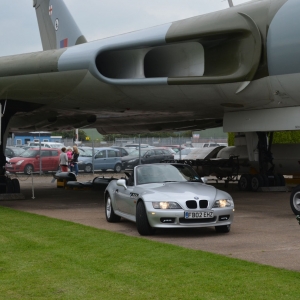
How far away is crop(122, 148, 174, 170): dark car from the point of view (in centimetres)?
3737

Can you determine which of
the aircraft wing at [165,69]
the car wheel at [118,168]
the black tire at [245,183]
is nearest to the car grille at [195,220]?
the aircraft wing at [165,69]

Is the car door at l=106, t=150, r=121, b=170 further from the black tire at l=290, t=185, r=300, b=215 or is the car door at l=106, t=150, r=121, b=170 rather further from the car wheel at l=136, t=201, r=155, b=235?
the car wheel at l=136, t=201, r=155, b=235

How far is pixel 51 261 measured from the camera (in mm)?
7602

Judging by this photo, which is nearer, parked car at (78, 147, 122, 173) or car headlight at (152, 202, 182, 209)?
car headlight at (152, 202, 182, 209)

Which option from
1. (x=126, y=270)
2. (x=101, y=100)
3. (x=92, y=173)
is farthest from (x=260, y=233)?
(x=92, y=173)

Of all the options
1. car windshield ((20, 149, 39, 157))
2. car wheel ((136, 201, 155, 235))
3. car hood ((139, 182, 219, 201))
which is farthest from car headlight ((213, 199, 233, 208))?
car windshield ((20, 149, 39, 157))

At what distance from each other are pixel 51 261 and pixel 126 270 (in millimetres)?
1124

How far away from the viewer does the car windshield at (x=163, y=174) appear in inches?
455

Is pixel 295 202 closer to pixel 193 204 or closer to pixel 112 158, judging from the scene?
pixel 193 204

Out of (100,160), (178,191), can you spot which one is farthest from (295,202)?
(100,160)

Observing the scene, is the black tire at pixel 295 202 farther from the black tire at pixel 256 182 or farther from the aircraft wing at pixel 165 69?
the black tire at pixel 256 182

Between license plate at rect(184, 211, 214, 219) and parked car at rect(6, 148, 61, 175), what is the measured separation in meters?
23.9

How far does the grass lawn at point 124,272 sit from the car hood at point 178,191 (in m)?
1.03

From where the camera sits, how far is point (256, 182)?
19609mm
